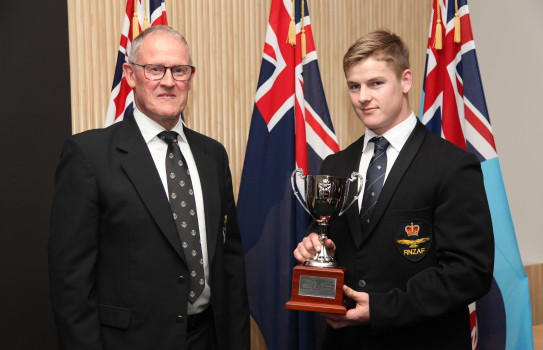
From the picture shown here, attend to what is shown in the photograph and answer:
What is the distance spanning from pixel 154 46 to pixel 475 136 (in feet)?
5.59

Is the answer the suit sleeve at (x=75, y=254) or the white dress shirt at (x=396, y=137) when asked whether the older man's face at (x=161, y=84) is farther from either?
the white dress shirt at (x=396, y=137)

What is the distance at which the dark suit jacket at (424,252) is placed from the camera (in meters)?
1.58

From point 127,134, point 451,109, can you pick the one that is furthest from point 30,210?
point 451,109

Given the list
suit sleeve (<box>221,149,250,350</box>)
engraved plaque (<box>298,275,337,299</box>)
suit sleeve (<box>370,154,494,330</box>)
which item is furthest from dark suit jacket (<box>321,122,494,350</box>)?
suit sleeve (<box>221,149,250,350</box>)

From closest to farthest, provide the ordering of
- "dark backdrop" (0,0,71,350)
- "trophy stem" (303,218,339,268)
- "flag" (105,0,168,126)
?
"trophy stem" (303,218,339,268) → "dark backdrop" (0,0,71,350) → "flag" (105,0,168,126)

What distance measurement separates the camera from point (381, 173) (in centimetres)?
177

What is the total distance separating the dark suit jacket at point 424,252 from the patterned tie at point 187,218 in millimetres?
516

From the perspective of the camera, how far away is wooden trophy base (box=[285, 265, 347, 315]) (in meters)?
1.65

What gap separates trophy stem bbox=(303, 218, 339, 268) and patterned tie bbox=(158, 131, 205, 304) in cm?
37

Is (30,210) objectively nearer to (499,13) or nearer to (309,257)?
(309,257)

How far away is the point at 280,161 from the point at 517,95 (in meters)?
2.12

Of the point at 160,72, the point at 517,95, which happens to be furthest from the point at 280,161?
the point at 517,95

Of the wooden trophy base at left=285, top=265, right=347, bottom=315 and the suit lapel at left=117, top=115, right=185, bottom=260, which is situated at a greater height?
the suit lapel at left=117, top=115, right=185, bottom=260

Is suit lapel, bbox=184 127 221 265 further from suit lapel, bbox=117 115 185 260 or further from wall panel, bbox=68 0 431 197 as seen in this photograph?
wall panel, bbox=68 0 431 197
